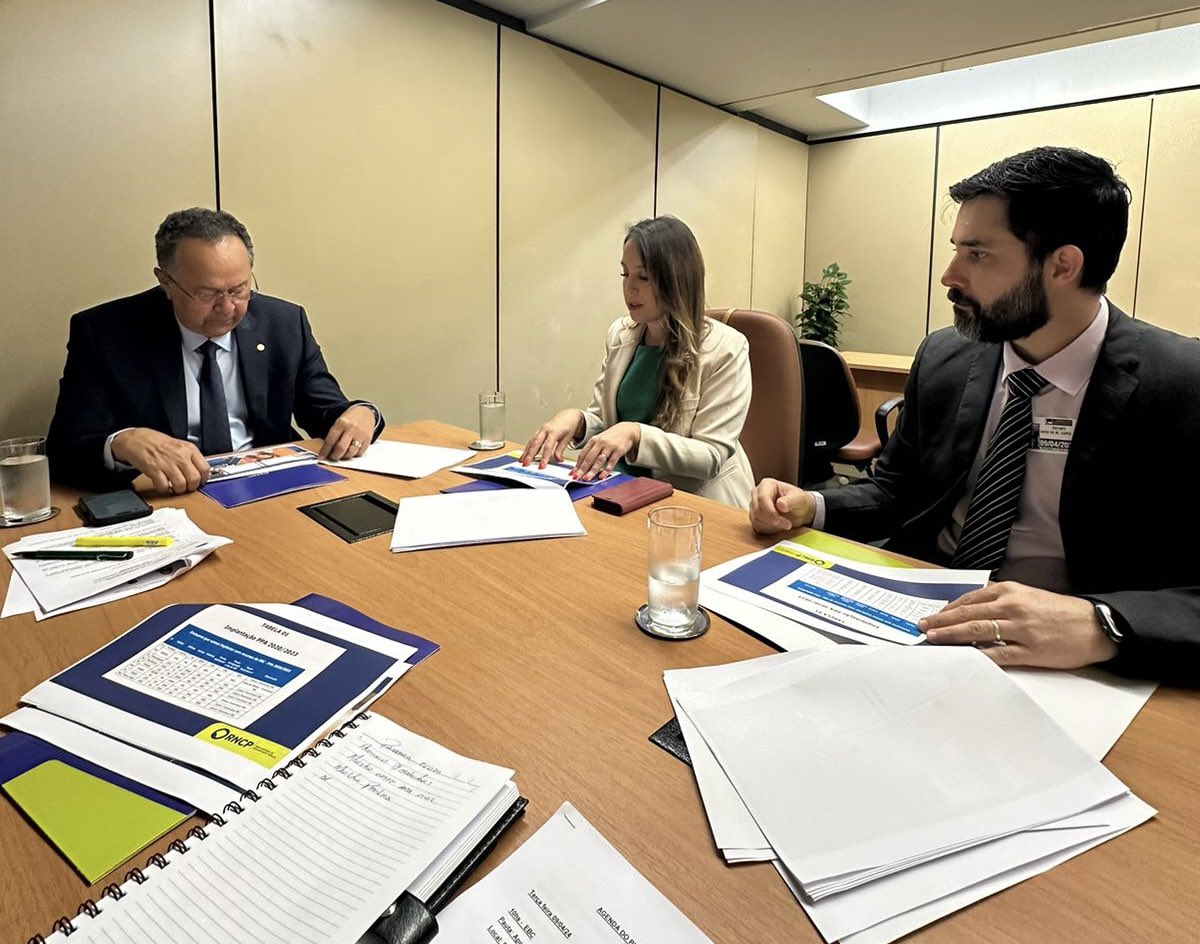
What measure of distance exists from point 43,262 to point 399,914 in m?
2.44

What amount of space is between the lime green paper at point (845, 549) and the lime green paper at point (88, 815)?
1.00 m

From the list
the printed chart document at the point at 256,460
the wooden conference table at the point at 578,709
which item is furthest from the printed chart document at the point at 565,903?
the printed chart document at the point at 256,460

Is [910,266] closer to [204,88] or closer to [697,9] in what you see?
[697,9]

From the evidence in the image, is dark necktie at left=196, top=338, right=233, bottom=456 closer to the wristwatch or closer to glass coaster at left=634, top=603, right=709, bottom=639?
glass coaster at left=634, top=603, right=709, bottom=639

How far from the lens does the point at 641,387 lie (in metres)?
2.29

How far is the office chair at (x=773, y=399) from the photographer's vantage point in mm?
2418

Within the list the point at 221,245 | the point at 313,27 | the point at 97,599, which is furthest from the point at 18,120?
the point at 97,599

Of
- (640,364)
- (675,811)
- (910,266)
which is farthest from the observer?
(910,266)

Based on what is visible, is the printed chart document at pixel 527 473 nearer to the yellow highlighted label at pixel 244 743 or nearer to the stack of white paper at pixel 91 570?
the stack of white paper at pixel 91 570

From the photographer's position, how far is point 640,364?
7.58 ft

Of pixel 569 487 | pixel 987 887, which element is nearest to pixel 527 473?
pixel 569 487

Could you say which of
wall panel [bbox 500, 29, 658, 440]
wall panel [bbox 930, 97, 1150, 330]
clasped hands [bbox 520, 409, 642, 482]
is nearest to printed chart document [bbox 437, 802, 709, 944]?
clasped hands [bbox 520, 409, 642, 482]

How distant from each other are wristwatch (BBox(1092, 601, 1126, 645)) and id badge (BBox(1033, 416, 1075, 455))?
0.55m

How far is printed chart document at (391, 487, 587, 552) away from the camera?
1.28 metres
